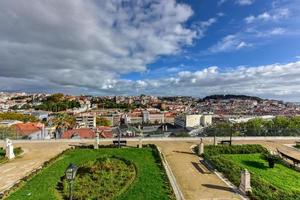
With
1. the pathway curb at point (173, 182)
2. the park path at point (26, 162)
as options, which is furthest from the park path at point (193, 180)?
the park path at point (26, 162)

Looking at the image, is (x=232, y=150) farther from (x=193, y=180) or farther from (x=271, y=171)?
(x=193, y=180)

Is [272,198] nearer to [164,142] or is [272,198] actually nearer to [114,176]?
[114,176]

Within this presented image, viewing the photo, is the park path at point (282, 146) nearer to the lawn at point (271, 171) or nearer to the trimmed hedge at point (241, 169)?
the trimmed hedge at point (241, 169)

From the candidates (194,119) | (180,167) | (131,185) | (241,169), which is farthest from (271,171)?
(194,119)

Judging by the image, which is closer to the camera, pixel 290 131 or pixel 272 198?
pixel 272 198

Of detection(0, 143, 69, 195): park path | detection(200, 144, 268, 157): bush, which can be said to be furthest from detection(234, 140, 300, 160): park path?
detection(0, 143, 69, 195): park path

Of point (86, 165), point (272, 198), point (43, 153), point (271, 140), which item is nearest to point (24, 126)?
point (43, 153)
